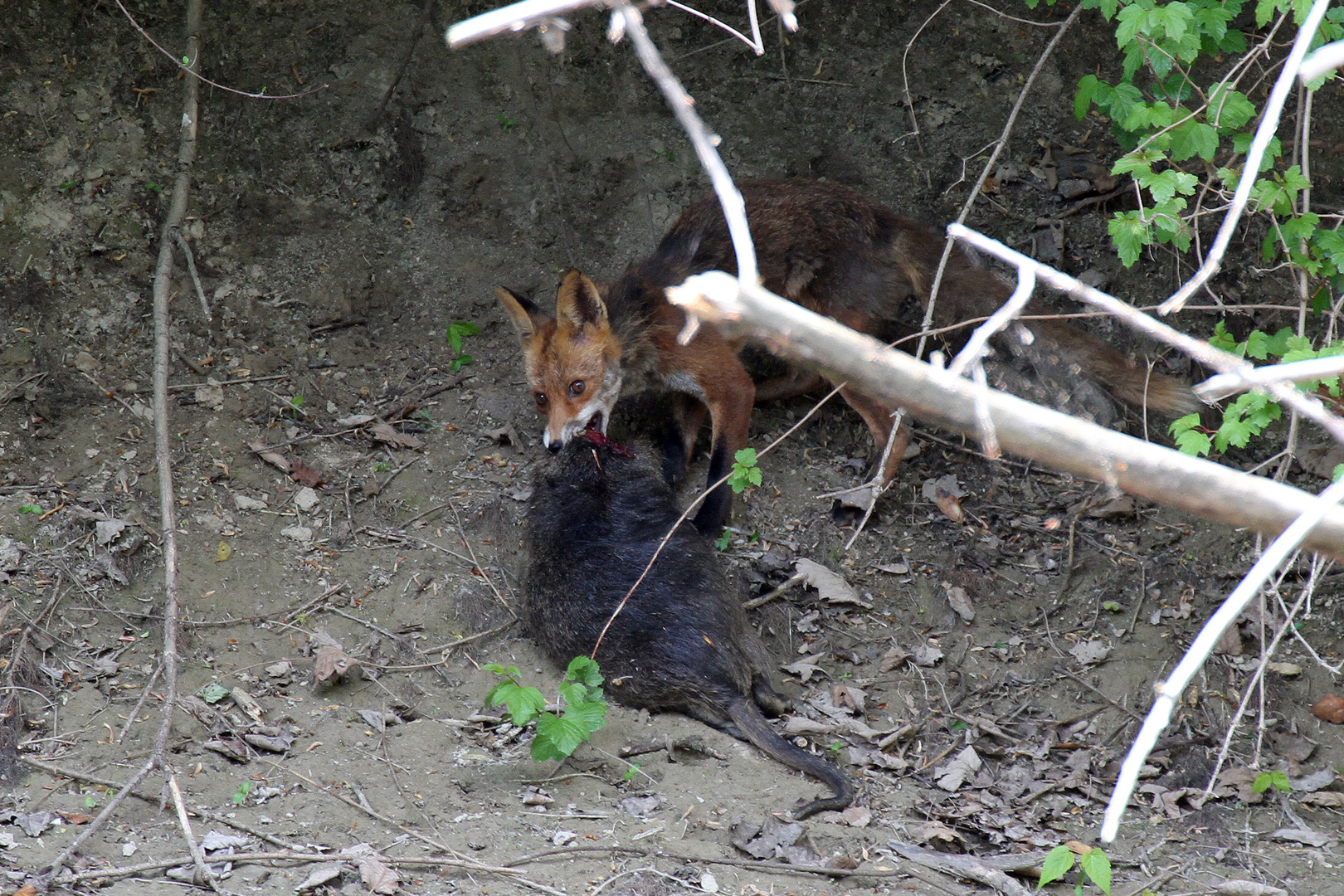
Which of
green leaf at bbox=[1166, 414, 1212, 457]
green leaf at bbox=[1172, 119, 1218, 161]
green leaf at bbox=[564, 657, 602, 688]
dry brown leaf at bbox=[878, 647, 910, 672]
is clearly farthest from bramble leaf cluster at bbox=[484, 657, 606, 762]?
green leaf at bbox=[1172, 119, 1218, 161]

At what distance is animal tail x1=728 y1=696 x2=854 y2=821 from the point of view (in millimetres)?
3879

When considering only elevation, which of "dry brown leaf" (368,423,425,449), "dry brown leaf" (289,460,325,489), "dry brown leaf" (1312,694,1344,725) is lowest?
"dry brown leaf" (1312,694,1344,725)

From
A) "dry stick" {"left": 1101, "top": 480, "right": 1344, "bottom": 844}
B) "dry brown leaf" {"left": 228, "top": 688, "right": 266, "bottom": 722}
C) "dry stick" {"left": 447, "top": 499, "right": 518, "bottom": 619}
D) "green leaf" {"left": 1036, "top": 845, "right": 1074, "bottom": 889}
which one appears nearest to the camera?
"dry stick" {"left": 1101, "top": 480, "right": 1344, "bottom": 844}

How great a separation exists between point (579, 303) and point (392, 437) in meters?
1.36

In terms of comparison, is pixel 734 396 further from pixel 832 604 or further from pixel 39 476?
pixel 39 476

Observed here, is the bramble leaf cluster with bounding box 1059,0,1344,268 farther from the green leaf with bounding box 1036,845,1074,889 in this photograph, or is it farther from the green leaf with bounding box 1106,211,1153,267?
the green leaf with bounding box 1036,845,1074,889

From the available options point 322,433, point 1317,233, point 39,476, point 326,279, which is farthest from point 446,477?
point 1317,233

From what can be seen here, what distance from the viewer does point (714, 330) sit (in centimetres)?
595

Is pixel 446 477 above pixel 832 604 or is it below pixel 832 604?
above

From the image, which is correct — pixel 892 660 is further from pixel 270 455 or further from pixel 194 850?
pixel 270 455

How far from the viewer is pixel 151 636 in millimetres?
4566

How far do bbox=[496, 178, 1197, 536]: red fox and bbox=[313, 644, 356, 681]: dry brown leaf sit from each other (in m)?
1.69

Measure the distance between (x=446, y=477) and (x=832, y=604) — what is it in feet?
7.49

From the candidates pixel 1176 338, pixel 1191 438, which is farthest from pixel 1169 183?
pixel 1176 338
